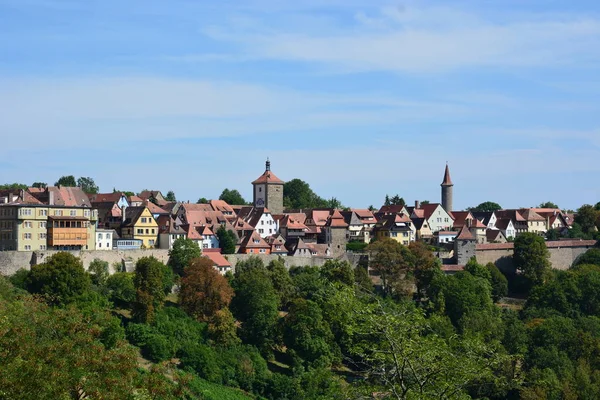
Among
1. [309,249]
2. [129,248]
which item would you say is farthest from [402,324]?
[309,249]

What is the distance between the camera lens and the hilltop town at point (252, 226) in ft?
187

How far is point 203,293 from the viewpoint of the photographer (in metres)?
53.4

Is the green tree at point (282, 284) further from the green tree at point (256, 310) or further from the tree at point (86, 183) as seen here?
the tree at point (86, 183)

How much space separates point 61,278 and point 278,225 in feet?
97.4

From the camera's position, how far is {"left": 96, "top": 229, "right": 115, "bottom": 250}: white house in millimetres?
60969

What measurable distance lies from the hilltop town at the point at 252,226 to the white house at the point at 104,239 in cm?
7

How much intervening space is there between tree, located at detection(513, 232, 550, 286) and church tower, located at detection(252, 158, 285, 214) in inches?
818

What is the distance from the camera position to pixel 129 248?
204 feet

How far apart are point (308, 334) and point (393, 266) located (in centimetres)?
1438

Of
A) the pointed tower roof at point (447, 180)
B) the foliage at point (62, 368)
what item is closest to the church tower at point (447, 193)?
the pointed tower roof at point (447, 180)

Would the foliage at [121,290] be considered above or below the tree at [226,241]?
below

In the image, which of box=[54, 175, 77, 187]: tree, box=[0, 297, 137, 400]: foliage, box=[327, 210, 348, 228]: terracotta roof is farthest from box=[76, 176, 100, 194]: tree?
box=[0, 297, 137, 400]: foliage

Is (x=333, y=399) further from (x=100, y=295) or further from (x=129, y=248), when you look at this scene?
(x=129, y=248)

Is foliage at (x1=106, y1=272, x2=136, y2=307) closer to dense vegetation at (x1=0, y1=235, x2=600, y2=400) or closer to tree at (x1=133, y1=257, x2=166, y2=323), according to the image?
dense vegetation at (x1=0, y1=235, x2=600, y2=400)
